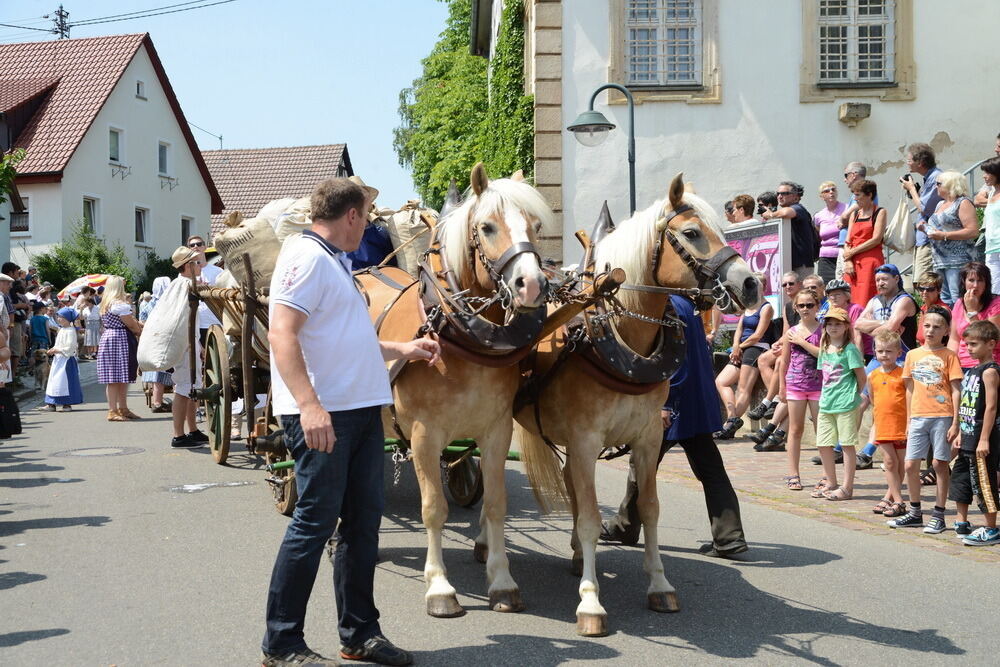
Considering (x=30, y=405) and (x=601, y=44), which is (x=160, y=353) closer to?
(x=30, y=405)

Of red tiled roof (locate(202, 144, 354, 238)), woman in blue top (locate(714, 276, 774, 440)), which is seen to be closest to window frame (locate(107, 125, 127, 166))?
red tiled roof (locate(202, 144, 354, 238))

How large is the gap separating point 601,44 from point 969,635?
47.2 feet

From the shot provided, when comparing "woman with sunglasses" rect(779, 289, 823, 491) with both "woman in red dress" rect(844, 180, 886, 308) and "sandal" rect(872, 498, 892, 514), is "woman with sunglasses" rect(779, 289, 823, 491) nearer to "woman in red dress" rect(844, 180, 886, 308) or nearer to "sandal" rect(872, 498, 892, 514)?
"sandal" rect(872, 498, 892, 514)

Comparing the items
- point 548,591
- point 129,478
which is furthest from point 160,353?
point 548,591

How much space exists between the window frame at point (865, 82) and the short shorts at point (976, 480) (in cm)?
1196

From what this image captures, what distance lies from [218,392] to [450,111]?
81.4 ft

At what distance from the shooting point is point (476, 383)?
5.29 meters

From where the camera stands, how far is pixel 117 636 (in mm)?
4973

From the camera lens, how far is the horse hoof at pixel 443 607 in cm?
524

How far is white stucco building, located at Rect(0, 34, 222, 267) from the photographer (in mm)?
37062

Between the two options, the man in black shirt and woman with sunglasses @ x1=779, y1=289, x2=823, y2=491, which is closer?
woman with sunglasses @ x1=779, y1=289, x2=823, y2=491

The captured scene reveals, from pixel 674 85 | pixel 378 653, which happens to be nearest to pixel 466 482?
pixel 378 653

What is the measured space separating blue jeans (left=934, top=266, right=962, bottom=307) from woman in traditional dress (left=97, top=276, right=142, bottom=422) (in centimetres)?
1026

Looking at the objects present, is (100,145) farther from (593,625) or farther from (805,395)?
(593,625)
